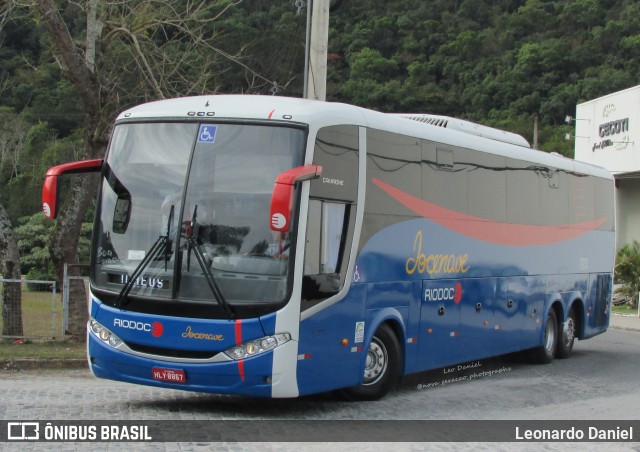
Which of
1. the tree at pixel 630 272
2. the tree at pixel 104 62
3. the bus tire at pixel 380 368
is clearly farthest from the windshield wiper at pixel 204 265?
the tree at pixel 630 272

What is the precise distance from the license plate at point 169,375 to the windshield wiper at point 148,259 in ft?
2.64

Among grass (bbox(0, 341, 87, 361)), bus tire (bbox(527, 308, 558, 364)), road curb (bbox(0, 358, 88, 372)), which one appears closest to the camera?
road curb (bbox(0, 358, 88, 372))

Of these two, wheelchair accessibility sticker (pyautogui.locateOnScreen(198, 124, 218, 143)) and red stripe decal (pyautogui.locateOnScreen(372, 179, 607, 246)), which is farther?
red stripe decal (pyautogui.locateOnScreen(372, 179, 607, 246))

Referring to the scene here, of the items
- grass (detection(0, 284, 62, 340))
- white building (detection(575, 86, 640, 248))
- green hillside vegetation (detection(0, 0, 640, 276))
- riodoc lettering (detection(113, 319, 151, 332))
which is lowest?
grass (detection(0, 284, 62, 340))

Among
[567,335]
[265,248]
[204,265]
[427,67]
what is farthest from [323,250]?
[427,67]

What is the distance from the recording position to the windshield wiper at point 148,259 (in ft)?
32.4

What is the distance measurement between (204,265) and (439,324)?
4357 millimetres

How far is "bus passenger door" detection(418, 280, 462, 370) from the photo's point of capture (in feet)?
41.2

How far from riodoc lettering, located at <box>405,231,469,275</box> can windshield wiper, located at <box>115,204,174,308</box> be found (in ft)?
11.4

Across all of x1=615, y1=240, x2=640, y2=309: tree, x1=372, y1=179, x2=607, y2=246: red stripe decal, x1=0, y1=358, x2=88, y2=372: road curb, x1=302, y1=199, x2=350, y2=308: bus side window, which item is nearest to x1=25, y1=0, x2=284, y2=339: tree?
x1=0, y1=358, x2=88, y2=372: road curb

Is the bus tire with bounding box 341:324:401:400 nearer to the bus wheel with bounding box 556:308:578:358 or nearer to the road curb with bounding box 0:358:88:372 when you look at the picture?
the road curb with bounding box 0:358:88:372

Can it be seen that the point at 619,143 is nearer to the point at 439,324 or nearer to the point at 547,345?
the point at 547,345

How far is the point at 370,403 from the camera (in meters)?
11.4

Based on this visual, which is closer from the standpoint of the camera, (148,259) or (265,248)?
(265,248)
